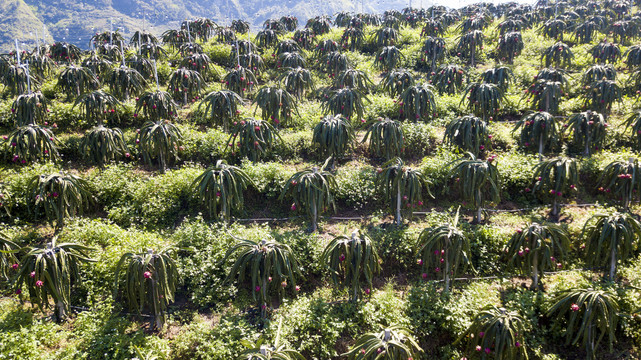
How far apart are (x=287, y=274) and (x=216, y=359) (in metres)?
1.76

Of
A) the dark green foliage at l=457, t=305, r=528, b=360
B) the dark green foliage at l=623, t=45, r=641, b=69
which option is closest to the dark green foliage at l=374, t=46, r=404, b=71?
the dark green foliage at l=623, t=45, r=641, b=69

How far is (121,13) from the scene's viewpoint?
12700 centimetres

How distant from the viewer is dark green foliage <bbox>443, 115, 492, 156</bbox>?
35.2 ft

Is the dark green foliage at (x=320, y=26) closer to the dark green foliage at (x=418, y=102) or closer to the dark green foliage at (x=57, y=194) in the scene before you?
the dark green foliage at (x=418, y=102)

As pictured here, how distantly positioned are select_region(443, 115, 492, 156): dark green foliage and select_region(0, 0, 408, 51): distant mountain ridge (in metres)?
75.7

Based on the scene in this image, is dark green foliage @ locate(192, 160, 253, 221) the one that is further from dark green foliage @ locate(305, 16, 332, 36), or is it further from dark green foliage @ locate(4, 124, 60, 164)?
dark green foliage @ locate(305, 16, 332, 36)

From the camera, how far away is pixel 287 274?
7.26 meters

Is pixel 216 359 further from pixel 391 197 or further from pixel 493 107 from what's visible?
pixel 493 107

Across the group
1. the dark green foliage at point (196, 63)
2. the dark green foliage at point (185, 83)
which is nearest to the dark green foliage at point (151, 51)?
the dark green foliage at point (196, 63)

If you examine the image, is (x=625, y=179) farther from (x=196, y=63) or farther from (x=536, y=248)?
(x=196, y=63)

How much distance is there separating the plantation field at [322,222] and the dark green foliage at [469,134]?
0.20ft

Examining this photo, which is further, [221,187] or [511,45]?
[511,45]

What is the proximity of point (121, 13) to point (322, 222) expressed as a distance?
5612 inches

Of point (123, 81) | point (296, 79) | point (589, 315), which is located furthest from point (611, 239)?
point (123, 81)
